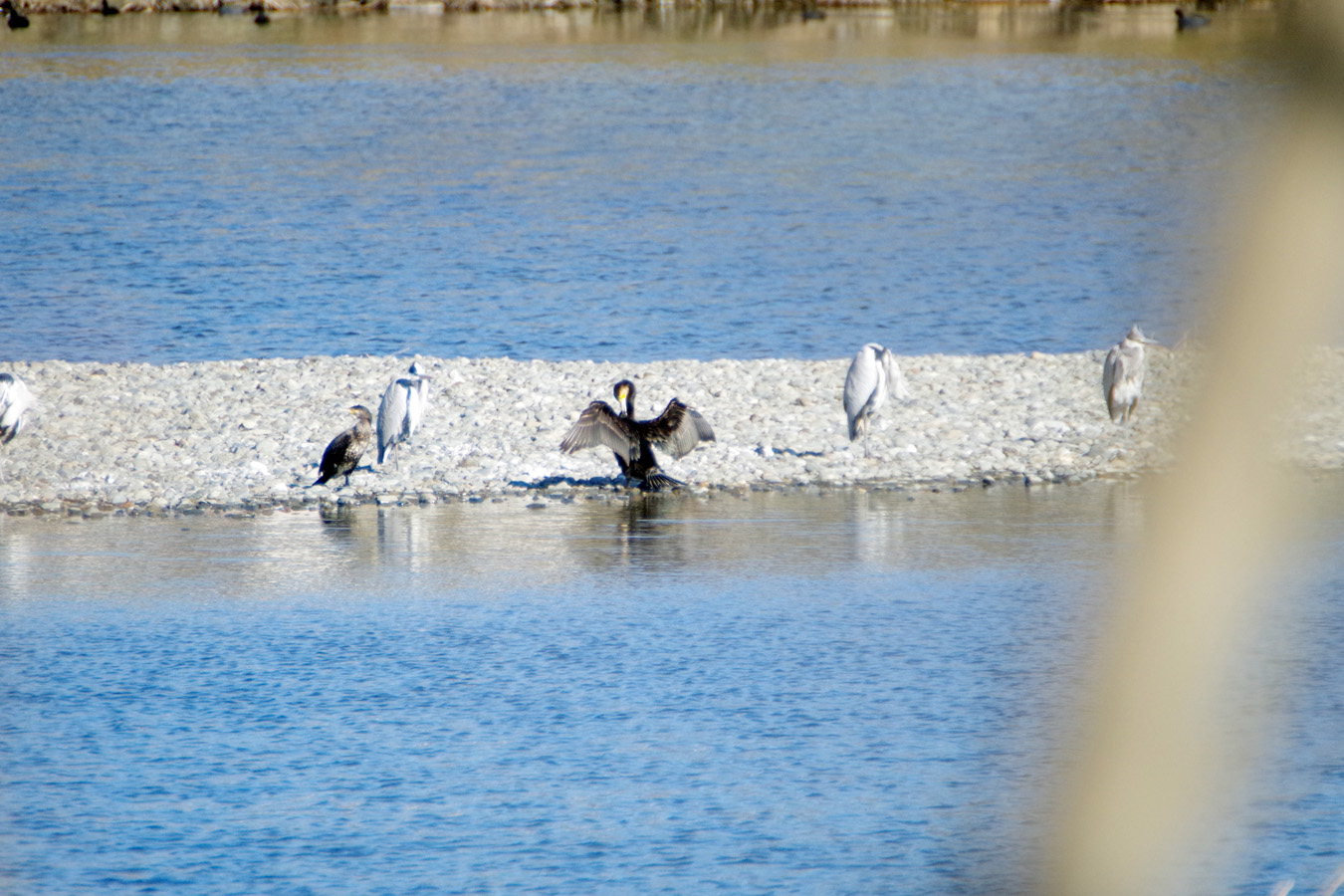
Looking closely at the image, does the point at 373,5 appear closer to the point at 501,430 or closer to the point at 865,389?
the point at 501,430

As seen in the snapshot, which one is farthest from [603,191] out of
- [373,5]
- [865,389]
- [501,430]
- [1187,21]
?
[373,5]

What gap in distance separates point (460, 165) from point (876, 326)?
24198 mm

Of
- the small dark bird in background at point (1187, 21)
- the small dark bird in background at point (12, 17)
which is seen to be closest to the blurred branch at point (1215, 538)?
the small dark bird in background at point (1187, 21)

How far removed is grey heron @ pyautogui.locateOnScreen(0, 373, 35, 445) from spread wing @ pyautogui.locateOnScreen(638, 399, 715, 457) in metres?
5.53

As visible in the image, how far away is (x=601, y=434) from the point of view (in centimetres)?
1248

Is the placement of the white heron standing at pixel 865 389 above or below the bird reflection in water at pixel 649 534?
above

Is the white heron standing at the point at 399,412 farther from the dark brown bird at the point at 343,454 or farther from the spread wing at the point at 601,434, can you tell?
the spread wing at the point at 601,434

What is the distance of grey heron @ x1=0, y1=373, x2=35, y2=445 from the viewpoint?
13664 mm

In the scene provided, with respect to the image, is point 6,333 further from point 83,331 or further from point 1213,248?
point 1213,248

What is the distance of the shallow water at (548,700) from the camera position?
5633mm

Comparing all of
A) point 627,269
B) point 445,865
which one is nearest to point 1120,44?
point 627,269

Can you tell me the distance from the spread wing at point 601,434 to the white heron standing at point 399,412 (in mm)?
1430

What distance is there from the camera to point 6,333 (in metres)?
22.4

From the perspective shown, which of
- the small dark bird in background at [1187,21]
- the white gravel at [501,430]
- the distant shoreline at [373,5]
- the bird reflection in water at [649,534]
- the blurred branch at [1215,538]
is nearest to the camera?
the blurred branch at [1215,538]
